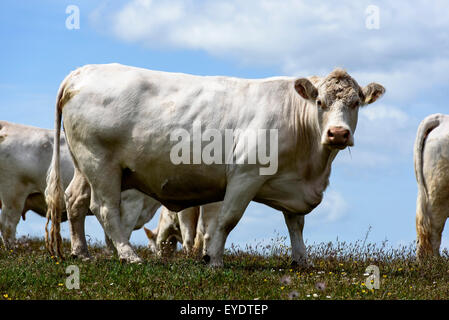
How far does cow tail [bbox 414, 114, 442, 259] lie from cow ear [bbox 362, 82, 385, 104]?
303cm

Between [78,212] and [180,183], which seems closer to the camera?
[180,183]

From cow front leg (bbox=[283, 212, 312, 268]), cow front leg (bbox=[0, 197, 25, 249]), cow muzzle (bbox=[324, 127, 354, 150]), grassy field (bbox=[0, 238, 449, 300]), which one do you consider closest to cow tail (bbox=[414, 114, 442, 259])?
grassy field (bbox=[0, 238, 449, 300])

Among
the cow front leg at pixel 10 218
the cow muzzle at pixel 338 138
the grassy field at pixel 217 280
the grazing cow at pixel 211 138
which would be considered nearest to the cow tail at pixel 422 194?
the grassy field at pixel 217 280

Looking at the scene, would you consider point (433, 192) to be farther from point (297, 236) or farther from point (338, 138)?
point (338, 138)

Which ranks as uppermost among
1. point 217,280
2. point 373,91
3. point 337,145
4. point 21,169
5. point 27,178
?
point 373,91

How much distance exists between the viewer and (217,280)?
871cm

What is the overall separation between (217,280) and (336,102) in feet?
9.74

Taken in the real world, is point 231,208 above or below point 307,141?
below

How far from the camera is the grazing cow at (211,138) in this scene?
1009 cm

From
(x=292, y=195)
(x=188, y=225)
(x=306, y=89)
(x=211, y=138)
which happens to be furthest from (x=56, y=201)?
(x=306, y=89)

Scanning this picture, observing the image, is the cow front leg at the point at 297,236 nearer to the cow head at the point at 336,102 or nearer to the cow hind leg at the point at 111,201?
the cow head at the point at 336,102

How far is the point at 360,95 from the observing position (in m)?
10.3

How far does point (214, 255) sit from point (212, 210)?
2883 mm

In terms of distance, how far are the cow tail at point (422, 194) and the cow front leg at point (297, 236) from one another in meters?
2.61
